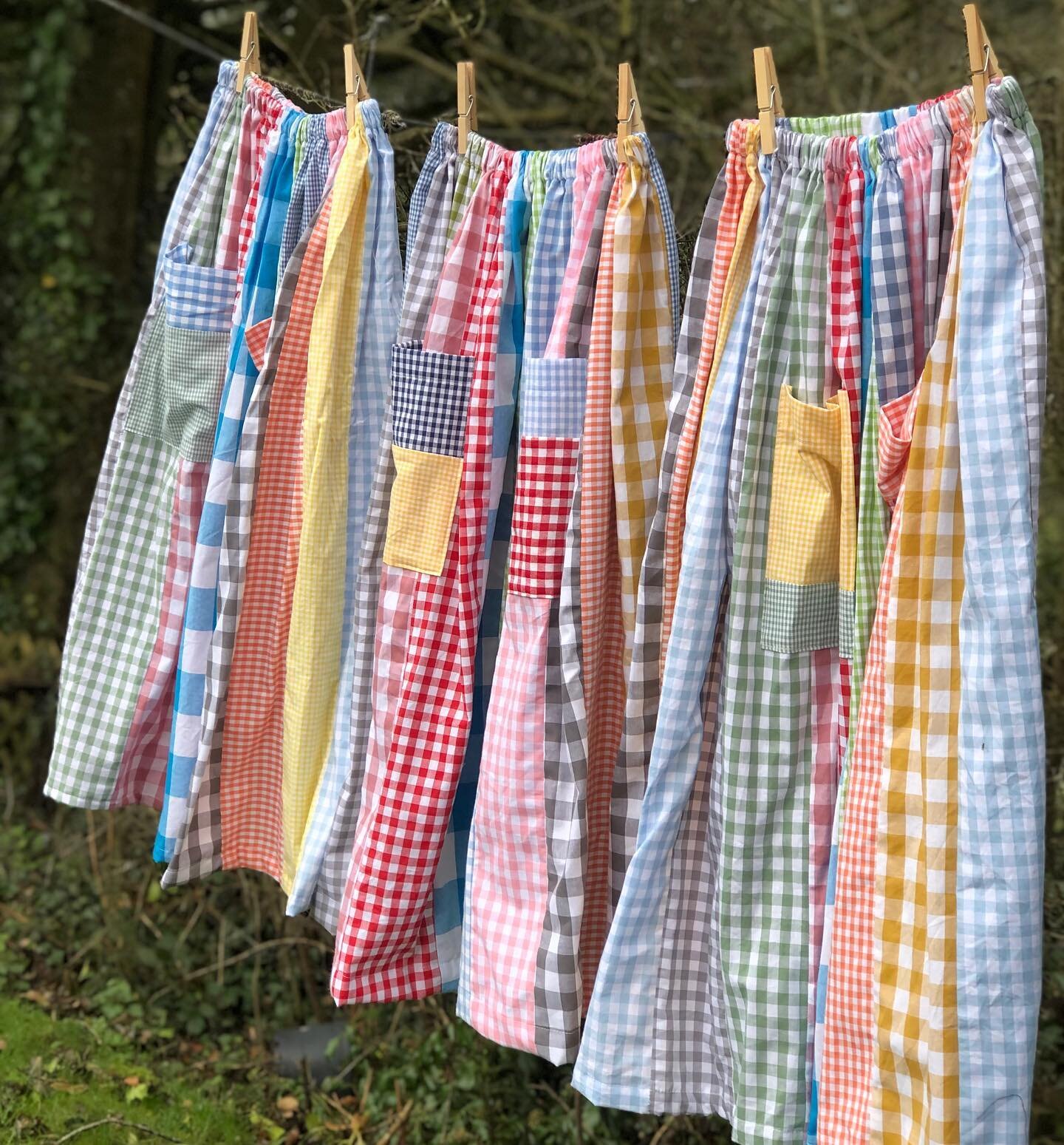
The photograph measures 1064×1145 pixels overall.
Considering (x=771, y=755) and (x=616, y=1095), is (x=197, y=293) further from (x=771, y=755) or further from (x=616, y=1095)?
(x=616, y=1095)

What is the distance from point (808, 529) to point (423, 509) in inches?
18.5

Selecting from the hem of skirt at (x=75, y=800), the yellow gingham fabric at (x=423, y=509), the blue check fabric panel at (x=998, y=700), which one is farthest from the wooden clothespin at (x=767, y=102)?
the hem of skirt at (x=75, y=800)

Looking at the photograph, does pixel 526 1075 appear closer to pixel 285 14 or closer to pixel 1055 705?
pixel 1055 705

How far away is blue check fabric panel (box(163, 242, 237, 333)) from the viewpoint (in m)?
1.61

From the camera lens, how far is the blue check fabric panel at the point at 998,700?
1.03 meters

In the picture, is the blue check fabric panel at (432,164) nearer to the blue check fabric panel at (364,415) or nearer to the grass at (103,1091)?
the blue check fabric panel at (364,415)

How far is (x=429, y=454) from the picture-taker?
1.41m

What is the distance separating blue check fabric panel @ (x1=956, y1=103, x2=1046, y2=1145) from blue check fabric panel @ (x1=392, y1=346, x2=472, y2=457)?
1.94ft

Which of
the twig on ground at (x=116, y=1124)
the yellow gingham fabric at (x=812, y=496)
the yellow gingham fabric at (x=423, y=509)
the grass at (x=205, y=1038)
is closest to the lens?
the yellow gingham fabric at (x=812, y=496)

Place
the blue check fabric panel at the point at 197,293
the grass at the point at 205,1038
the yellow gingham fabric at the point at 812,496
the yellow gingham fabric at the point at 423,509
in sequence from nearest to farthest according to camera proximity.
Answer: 1. the yellow gingham fabric at the point at 812,496
2. the yellow gingham fabric at the point at 423,509
3. the blue check fabric panel at the point at 197,293
4. the grass at the point at 205,1038

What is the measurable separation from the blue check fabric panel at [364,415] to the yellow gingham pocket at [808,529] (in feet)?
1.85

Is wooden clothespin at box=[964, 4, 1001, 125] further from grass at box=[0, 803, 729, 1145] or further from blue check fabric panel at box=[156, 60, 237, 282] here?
grass at box=[0, 803, 729, 1145]

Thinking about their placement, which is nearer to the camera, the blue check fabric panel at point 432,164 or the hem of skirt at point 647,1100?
the hem of skirt at point 647,1100

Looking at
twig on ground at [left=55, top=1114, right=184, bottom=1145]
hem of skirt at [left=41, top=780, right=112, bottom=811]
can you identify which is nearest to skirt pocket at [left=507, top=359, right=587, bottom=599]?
hem of skirt at [left=41, top=780, right=112, bottom=811]
